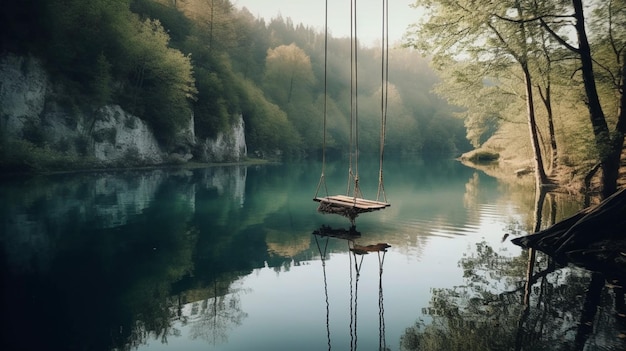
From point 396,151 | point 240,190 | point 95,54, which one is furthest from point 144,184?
point 396,151

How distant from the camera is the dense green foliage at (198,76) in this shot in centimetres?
3884

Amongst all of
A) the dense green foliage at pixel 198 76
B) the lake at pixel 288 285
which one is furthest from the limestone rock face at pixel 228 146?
the lake at pixel 288 285

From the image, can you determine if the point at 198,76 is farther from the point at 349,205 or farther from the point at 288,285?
the point at 288,285

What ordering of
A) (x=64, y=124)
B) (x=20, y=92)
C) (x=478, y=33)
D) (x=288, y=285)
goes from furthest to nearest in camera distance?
(x=64, y=124)
(x=20, y=92)
(x=478, y=33)
(x=288, y=285)

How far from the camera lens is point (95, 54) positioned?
4159cm

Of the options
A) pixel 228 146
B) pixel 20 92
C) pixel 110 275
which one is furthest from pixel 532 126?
pixel 228 146

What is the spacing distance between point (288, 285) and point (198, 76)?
173ft

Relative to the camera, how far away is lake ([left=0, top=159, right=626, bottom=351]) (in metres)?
6.84

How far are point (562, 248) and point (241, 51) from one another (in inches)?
3305

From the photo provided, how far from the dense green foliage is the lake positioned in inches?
288

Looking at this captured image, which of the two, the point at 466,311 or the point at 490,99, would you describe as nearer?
the point at 466,311

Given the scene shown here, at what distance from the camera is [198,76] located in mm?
57562

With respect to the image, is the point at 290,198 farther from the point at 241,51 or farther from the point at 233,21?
the point at 241,51

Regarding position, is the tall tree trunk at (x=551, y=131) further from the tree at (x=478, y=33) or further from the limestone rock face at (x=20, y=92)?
the limestone rock face at (x=20, y=92)
